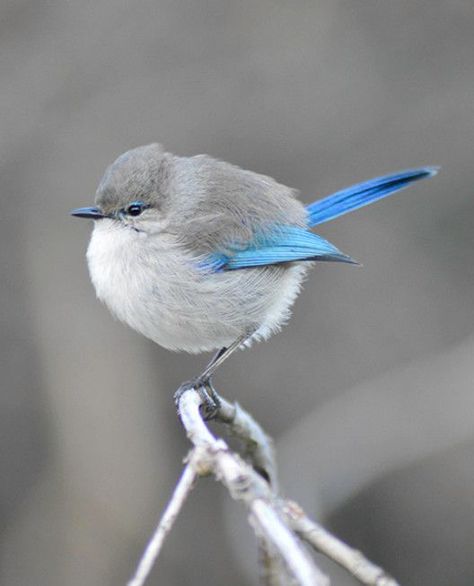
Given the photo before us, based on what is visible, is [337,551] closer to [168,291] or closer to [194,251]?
[168,291]

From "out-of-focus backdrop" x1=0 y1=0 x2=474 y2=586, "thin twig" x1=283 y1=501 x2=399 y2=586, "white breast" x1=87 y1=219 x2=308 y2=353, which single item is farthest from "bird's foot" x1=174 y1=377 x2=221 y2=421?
"out-of-focus backdrop" x1=0 y1=0 x2=474 y2=586

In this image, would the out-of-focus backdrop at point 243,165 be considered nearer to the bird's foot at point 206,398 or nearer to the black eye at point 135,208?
the black eye at point 135,208

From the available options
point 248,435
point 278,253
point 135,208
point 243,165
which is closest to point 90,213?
point 135,208

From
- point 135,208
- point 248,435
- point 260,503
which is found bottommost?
point 260,503

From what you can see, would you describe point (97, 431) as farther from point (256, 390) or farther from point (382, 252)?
point (382, 252)

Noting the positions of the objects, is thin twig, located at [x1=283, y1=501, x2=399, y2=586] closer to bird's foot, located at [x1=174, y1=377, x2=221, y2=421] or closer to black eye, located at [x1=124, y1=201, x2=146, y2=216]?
bird's foot, located at [x1=174, y1=377, x2=221, y2=421]
